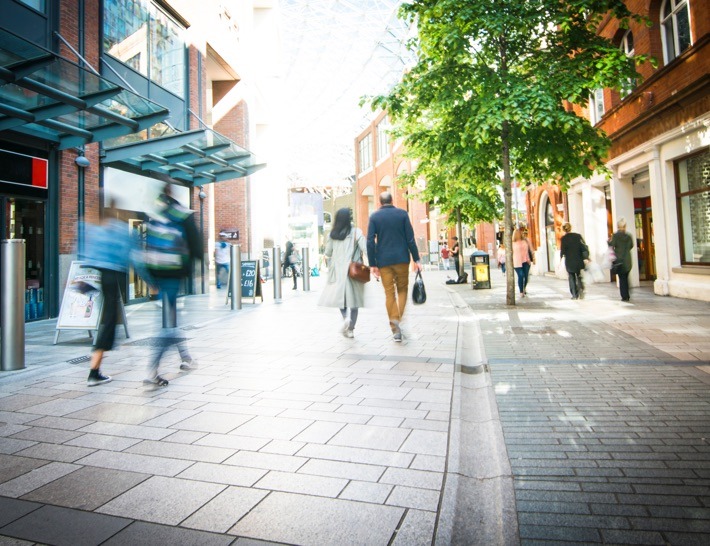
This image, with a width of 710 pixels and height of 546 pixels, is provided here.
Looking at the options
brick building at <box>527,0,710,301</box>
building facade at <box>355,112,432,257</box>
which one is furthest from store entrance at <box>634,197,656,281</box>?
building facade at <box>355,112,432,257</box>

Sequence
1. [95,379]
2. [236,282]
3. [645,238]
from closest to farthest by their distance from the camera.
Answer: [95,379] < [236,282] < [645,238]

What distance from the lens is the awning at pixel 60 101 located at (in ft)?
24.4

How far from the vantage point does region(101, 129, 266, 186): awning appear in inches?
451

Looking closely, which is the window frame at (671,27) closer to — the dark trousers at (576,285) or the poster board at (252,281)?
the dark trousers at (576,285)

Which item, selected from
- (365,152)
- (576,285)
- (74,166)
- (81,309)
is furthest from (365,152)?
(81,309)

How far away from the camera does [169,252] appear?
455 cm

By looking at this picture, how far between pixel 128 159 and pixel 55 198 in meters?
2.58

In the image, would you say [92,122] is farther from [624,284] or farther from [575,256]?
[624,284]

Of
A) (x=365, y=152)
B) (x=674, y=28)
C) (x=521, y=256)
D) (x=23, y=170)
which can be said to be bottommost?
(x=521, y=256)

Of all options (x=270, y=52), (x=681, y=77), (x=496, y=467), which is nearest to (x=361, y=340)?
(x=496, y=467)

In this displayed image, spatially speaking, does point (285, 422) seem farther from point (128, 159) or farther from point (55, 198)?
point (128, 159)

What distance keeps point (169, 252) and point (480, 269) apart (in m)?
13.3

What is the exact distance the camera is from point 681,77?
1080 cm

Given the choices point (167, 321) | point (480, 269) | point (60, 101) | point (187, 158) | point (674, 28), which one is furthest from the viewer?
point (480, 269)
